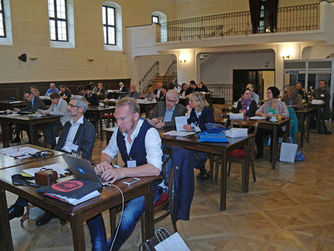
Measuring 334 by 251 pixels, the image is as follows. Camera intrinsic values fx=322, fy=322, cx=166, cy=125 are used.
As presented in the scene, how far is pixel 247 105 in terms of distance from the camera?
6.54 metres

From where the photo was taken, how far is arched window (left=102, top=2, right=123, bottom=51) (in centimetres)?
1612

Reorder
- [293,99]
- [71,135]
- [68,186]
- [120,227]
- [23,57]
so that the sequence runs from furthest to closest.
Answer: [23,57]
[293,99]
[71,135]
[120,227]
[68,186]

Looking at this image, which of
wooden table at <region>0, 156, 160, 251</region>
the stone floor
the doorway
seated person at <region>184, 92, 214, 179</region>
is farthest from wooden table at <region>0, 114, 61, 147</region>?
the doorway

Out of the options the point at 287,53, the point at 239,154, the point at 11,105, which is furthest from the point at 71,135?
the point at 287,53

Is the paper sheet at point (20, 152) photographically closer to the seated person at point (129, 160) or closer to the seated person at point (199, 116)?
the seated person at point (129, 160)

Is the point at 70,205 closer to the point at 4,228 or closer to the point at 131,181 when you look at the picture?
the point at 131,181

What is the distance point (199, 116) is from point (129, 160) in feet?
7.31

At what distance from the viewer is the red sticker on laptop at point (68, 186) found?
2.05 meters

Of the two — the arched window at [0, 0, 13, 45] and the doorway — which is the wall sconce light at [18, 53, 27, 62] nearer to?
the arched window at [0, 0, 13, 45]

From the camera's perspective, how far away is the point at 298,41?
449 inches

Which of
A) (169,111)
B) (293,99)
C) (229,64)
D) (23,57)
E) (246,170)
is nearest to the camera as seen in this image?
(246,170)

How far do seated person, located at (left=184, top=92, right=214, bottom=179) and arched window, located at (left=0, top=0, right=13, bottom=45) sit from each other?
10316 mm

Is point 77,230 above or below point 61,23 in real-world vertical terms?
below

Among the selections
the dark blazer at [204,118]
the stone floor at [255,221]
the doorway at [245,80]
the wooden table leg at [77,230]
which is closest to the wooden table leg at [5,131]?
the stone floor at [255,221]
